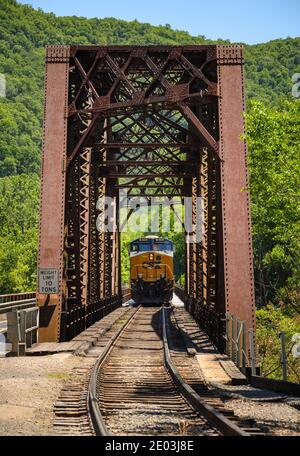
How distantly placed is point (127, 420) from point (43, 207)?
8.98 m

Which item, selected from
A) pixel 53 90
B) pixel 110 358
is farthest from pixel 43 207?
pixel 110 358

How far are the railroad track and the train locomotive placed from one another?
19917mm

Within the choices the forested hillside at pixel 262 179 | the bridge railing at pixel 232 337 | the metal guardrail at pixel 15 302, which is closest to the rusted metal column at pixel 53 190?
the bridge railing at pixel 232 337

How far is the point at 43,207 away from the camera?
50.2ft

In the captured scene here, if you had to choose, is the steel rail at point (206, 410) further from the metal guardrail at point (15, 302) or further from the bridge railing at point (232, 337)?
the metal guardrail at point (15, 302)

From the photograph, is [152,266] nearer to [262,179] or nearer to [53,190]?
[262,179]

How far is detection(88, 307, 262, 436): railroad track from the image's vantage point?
666 cm

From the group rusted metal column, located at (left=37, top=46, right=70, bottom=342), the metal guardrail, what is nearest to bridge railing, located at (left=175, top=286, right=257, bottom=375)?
rusted metal column, located at (left=37, top=46, right=70, bottom=342)

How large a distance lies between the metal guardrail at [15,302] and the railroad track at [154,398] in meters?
12.8

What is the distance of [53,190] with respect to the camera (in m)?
15.4

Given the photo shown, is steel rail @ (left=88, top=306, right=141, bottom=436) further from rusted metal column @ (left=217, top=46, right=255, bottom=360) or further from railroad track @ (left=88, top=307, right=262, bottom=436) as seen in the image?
rusted metal column @ (left=217, top=46, right=255, bottom=360)

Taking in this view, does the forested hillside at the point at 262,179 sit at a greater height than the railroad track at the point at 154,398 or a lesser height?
greater

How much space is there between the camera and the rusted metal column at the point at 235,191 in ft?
45.1
